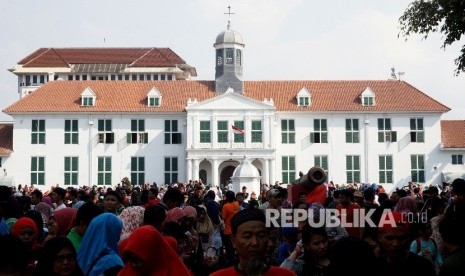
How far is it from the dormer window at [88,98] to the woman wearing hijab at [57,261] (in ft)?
164

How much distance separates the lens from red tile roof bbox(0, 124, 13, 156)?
53544 millimetres

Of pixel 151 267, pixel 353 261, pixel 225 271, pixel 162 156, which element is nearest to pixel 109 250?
pixel 151 267

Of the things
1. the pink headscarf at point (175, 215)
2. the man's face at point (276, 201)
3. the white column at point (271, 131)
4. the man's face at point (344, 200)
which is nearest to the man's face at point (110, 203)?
the pink headscarf at point (175, 215)

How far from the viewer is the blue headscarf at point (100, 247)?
622 cm

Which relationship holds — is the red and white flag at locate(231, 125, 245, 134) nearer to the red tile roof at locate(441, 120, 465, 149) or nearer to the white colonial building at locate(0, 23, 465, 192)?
the white colonial building at locate(0, 23, 465, 192)

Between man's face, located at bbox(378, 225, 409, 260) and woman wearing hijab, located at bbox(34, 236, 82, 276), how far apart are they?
235cm

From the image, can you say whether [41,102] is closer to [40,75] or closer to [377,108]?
[377,108]

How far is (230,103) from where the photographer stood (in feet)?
174

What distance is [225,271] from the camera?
4.65m

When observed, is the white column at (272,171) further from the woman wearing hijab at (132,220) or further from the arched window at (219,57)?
the woman wearing hijab at (132,220)

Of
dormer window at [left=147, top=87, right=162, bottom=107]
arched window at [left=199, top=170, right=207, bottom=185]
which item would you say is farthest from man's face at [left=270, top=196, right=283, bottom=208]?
dormer window at [left=147, top=87, right=162, bottom=107]

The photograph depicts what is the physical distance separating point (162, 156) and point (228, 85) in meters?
7.59

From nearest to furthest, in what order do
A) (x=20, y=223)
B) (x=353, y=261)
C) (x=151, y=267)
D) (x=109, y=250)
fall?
1. (x=353, y=261)
2. (x=151, y=267)
3. (x=109, y=250)
4. (x=20, y=223)

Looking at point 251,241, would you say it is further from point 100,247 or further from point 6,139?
point 6,139
